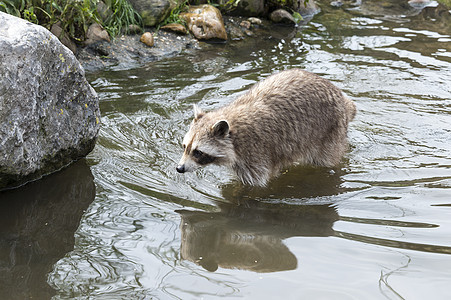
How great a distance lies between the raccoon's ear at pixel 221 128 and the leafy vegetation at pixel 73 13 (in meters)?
3.05

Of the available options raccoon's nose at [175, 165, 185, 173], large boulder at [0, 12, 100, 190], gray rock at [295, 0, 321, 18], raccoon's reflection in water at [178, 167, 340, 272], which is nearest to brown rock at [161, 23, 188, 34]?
gray rock at [295, 0, 321, 18]

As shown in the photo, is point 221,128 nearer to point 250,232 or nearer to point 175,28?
point 250,232

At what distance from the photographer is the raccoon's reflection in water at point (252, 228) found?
12.5 feet

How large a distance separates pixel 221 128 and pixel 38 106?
1.48 metres

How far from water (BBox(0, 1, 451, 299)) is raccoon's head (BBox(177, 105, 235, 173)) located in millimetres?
262

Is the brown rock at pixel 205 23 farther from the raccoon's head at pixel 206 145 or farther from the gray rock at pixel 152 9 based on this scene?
the raccoon's head at pixel 206 145

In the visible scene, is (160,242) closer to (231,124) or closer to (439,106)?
(231,124)

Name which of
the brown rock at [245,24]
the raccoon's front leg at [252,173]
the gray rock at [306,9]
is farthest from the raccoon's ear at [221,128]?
the gray rock at [306,9]

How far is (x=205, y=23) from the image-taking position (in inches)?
335

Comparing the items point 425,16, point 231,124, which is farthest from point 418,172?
point 425,16

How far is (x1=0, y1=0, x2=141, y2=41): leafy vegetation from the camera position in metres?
6.65

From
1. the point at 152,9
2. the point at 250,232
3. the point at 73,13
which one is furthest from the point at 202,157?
the point at 152,9

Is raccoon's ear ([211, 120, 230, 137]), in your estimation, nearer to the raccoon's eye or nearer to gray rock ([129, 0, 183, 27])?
the raccoon's eye

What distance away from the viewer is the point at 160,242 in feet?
13.0
